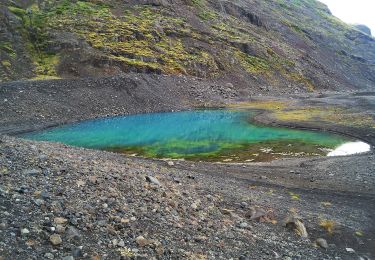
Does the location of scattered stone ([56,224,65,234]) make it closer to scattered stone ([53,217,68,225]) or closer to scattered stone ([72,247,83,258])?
scattered stone ([53,217,68,225])

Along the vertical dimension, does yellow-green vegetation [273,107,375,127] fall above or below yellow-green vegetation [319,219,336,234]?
below

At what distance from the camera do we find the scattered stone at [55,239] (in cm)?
1021

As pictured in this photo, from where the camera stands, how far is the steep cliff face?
8300 cm

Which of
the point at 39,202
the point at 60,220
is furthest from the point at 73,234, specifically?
the point at 39,202

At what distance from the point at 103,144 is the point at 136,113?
91.7 ft

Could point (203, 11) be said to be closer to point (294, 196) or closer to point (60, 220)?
point (294, 196)

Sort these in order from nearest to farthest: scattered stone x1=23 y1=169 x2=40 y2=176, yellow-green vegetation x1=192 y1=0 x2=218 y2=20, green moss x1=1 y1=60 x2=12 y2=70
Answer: scattered stone x1=23 y1=169 x2=40 y2=176
green moss x1=1 y1=60 x2=12 y2=70
yellow-green vegetation x1=192 y1=0 x2=218 y2=20

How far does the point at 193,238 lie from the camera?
1316cm

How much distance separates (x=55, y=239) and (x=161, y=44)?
99548 mm

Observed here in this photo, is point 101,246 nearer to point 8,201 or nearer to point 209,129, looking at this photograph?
point 8,201

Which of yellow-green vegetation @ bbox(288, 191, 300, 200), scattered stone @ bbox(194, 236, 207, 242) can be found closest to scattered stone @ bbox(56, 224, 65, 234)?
scattered stone @ bbox(194, 236, 207, 242)

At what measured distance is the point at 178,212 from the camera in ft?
49.5

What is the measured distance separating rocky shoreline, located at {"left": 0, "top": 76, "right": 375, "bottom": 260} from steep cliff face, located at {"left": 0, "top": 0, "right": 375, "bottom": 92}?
60.5 m

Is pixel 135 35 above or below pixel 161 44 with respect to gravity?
above
